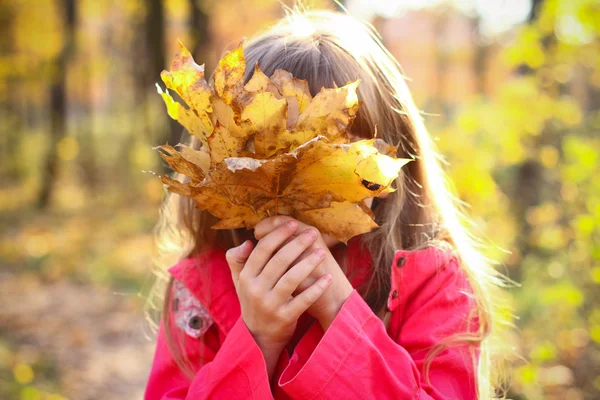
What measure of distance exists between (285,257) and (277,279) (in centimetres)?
7

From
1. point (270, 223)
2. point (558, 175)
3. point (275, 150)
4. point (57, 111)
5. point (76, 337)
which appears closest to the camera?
point (275, 150)

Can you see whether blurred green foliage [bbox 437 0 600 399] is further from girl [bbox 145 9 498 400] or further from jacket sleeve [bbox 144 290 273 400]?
jacket sleeve [bbox 144 290 273 400]

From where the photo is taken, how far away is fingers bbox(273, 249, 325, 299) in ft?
3.87

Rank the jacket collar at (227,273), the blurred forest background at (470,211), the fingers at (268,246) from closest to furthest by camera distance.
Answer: the fingers at (268,246) < the jacket collar at (227,273) < the blurred forest background at (470,211)

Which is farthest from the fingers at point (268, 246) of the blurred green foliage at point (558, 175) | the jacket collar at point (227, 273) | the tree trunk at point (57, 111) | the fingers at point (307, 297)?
the tree trunk at point (57, 111)

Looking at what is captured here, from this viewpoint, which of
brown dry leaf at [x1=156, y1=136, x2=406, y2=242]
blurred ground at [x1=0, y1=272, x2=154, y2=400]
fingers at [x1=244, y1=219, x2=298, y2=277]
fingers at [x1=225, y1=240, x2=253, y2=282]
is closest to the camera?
brown dry leaf at [x1=156, y1=136, x2=406, y2=242]

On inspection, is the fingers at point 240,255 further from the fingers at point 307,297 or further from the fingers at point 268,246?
the fingers at point 307,297

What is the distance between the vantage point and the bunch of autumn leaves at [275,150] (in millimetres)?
997

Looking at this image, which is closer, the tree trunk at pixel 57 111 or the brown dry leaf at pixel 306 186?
the brown dry leaf at pixel 306 186

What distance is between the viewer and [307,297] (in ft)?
3.94

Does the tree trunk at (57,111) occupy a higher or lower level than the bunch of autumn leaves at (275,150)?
lower

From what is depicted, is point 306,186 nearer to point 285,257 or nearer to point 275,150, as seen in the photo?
point 275,150

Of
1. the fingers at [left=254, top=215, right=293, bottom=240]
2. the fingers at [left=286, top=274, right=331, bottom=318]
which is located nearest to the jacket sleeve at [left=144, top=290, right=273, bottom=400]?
the fingers at [left=286, top=274, right=331, bottom=318]

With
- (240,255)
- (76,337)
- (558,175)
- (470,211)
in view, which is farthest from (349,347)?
(76,337)
